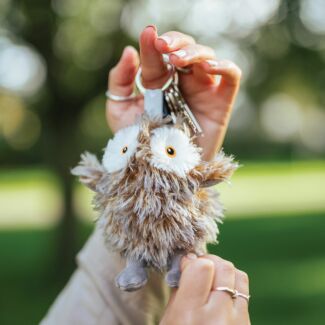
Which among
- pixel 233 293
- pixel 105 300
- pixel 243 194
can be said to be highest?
pixel 233 293

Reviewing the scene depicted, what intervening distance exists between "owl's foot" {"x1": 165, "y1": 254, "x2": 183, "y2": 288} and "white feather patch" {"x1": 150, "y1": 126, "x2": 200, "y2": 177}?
141mm

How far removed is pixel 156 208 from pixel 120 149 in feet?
0.41

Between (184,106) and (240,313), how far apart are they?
1.26ft

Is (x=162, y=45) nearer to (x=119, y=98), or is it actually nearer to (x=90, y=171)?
(x=90, y=171)

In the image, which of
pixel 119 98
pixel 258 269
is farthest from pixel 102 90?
pixel 119 98

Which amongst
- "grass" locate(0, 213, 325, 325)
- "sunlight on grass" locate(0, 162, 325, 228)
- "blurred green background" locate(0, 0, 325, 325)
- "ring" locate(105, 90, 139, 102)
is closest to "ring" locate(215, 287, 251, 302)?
"ring" locate(105, 90, 139, 102)

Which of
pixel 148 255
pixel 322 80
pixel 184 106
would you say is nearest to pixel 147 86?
pixel 184 106

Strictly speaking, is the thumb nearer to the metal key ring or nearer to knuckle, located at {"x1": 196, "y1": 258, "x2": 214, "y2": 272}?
the metal key ring

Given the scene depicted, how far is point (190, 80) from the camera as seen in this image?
121 cm

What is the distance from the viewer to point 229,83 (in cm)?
120

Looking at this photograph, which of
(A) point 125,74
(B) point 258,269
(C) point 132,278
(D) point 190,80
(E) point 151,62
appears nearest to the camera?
(C) point 132,278

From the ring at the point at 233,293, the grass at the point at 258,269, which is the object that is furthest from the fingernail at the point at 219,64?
the grass at the point at 258,269

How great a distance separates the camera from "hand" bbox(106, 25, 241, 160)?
1.01 m

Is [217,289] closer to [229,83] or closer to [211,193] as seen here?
[211,193]
